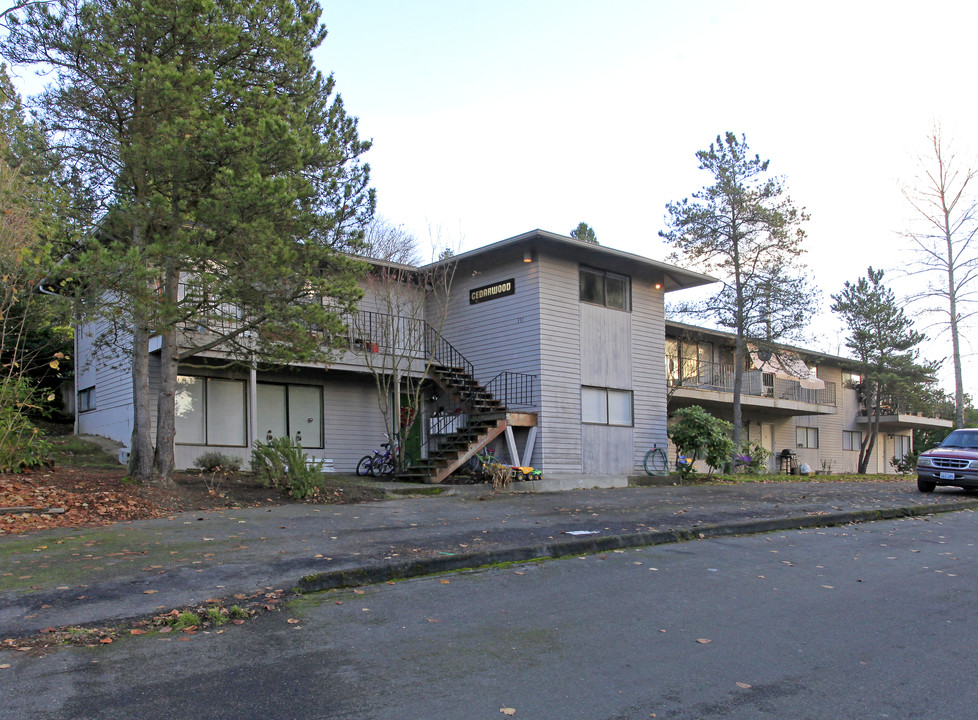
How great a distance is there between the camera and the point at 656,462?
22547 millimetres

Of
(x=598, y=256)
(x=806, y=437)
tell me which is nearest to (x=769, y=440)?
(x=806, y=437)

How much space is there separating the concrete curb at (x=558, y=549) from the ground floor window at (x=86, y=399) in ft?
54.7

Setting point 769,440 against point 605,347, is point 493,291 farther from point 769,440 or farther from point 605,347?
point 769,440

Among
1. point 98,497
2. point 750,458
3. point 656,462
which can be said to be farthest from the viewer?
point 750,458

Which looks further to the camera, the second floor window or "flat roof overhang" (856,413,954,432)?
"flat roof overhang" (856,413,954,432)

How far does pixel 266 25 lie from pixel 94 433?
1281 centimetres

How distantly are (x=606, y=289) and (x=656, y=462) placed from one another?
5193 mm

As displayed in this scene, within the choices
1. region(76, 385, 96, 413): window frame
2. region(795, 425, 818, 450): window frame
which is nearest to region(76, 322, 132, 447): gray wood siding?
region(76, 385, 96, 413): window frame

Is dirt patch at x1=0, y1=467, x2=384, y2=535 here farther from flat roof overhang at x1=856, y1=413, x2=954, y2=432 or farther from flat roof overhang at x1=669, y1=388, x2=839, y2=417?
flat roof overhang at x1=856, y1=413, x2=954, y2=432

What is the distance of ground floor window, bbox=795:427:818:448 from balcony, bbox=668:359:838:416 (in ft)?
4.95

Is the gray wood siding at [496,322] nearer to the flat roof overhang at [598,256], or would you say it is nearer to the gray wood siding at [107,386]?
the flat roof overhang at [598,256]

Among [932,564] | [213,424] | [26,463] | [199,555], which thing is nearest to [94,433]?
[213,424]

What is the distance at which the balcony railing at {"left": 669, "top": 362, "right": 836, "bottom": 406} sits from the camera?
2925 centimetres

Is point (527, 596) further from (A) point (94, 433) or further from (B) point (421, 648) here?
(A) point (94, 433)
